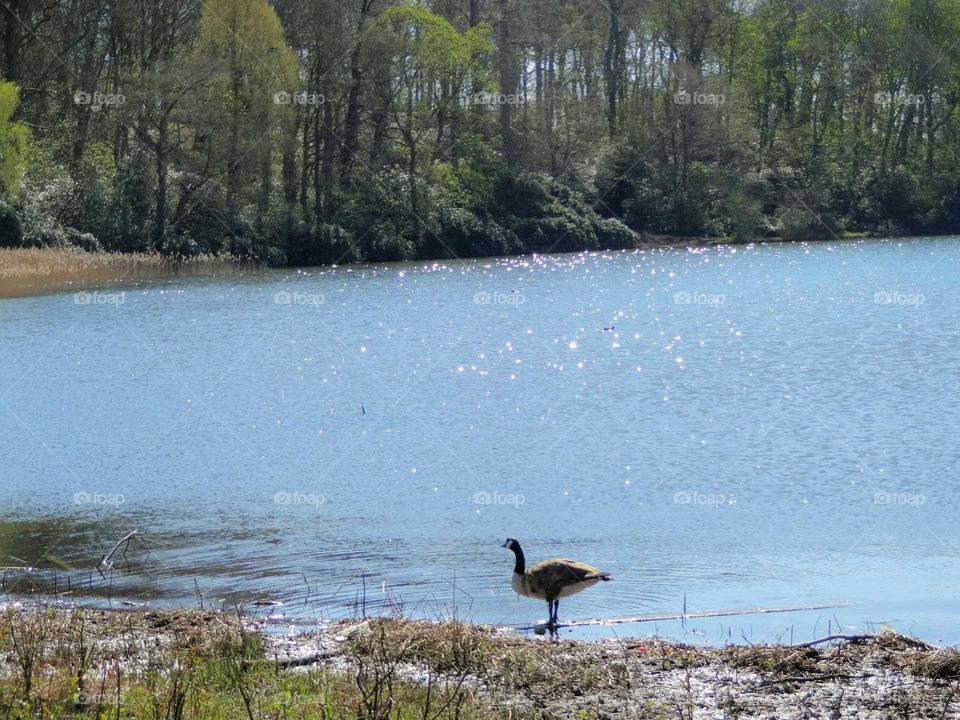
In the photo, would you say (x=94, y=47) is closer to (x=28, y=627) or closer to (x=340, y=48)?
(x=340, y=48)

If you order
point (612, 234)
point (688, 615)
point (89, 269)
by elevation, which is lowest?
point (688, 615)

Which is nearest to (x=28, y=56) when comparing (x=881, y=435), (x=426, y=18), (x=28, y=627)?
(x=426, y=18)

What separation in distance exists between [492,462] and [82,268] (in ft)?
107

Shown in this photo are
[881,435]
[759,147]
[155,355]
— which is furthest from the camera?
[759,147]

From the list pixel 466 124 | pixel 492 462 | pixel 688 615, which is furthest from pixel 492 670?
pixel 466 124

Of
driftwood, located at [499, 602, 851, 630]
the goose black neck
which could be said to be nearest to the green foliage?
the goose black neck

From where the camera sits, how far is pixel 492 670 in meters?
6.57

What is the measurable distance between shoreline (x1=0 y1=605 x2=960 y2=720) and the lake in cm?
119

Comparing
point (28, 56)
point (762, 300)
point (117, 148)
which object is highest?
point (28, 56)

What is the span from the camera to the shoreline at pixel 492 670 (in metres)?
5.89

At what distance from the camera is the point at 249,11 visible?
52.0m

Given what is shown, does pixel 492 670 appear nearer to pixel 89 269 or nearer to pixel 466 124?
pixel 89 269

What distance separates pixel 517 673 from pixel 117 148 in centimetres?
5042

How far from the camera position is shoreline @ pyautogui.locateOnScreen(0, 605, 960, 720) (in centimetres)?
589
